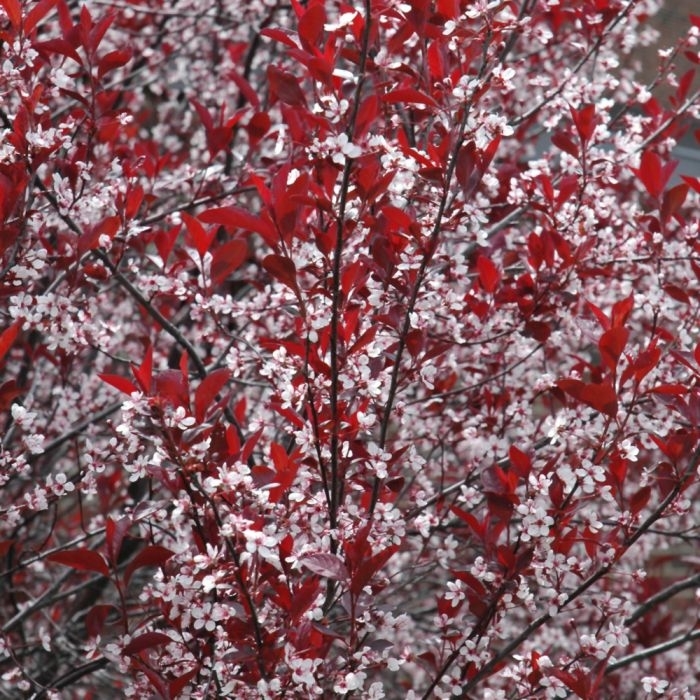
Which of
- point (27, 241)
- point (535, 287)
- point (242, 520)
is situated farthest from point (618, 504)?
point (27, 241)

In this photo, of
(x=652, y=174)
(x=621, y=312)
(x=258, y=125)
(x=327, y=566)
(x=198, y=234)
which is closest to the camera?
(x=327, y=566)

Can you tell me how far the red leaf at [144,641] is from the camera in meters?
1.71

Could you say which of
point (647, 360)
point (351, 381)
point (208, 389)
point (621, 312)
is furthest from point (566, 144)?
point (208, 389)

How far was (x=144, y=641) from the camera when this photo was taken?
171cm

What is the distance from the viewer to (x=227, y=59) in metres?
4.42

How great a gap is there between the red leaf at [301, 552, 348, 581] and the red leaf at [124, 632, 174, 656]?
319 millimetres

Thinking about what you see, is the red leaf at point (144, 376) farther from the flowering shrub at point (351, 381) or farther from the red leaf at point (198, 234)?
the red leaf at point (198, 234)

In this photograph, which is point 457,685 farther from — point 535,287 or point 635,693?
point 635,693

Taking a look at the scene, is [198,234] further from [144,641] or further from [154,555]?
[144,641]

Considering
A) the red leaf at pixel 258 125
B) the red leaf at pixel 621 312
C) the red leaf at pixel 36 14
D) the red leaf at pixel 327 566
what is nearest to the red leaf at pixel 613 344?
the red leaf at pixel 621 312

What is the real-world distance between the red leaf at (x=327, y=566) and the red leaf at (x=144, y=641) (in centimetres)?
32

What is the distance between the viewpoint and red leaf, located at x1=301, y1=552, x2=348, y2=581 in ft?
5.25

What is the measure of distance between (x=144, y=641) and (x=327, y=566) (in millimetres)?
374

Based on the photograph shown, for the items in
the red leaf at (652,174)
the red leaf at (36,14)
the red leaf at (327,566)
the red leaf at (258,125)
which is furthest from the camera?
the red leaf at (258,125)
